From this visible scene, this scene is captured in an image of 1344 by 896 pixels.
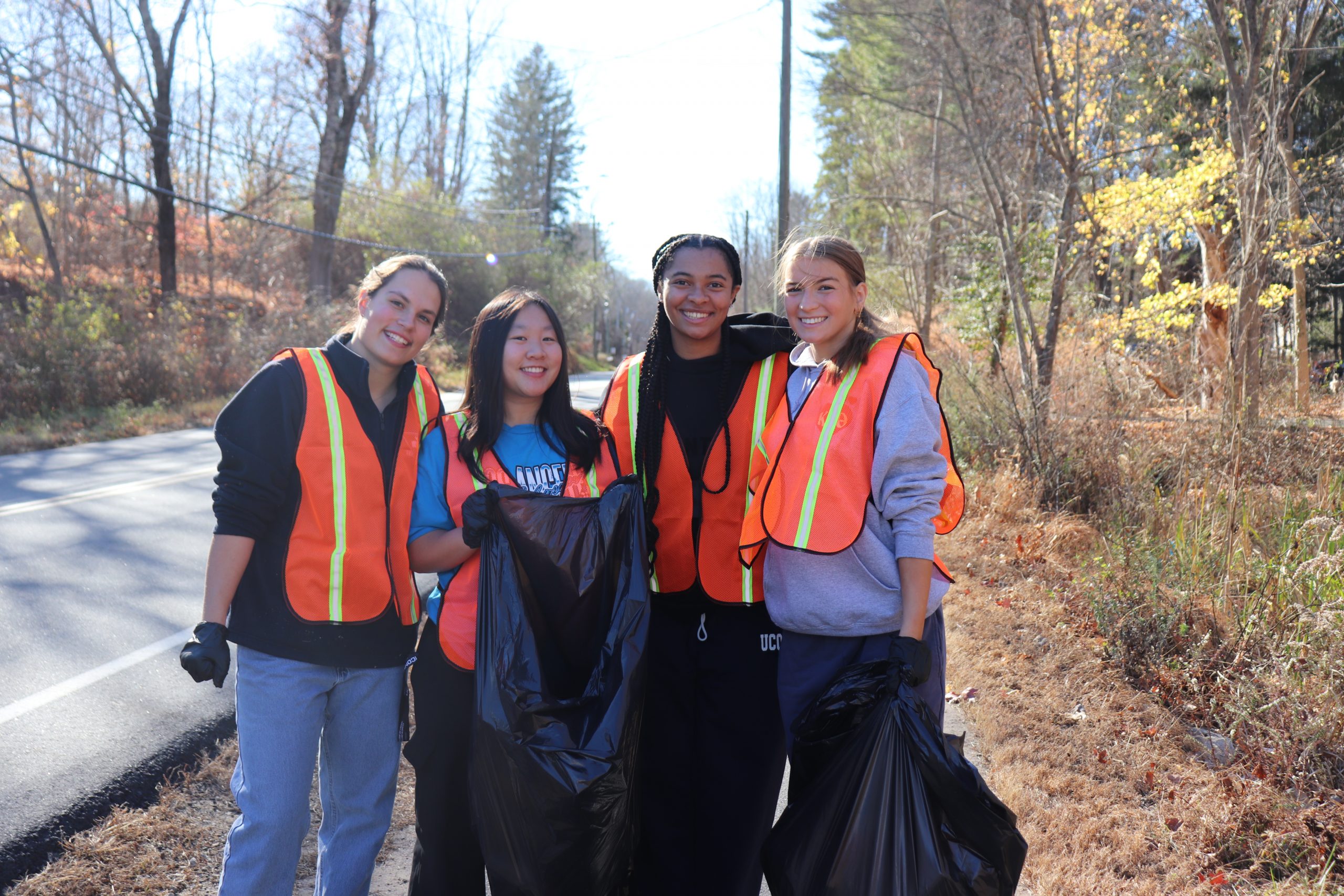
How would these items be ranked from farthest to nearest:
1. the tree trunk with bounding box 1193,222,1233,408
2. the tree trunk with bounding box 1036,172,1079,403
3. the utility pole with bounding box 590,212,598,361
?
the utility pole with bounding box 590,212,598,361
the tree trunk with bounding box 1036,172,1079,403
the tree trunk with bounding box 1193,222,1233,408

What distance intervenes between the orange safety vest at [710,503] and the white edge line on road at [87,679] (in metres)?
2.98

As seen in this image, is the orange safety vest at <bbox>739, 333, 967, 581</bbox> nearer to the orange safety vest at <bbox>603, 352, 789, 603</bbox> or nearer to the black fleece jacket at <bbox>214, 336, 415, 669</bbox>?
the orange safety vest at <bbox>603, 352, 789, 603</bbox>

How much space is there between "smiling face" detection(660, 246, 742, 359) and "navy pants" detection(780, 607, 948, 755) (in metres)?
0.87

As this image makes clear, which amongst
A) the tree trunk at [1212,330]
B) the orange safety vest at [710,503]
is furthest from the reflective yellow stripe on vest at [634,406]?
the tree trunk at [1212,330]

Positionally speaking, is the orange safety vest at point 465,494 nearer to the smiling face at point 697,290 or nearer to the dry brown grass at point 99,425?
the smiling face at point 697,290

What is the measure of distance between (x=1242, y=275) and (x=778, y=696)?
4594 mm

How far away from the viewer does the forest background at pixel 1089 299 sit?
377cm

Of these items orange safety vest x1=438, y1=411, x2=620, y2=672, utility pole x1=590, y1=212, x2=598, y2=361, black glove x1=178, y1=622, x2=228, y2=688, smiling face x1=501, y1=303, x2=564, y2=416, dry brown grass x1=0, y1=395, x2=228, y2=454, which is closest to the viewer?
black glove x1=178, y1=622, x2=228, y2=688

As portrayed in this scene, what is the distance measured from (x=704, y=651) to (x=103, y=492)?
7.93 meters

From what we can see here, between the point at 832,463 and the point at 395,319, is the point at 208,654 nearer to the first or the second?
the point at 395,319

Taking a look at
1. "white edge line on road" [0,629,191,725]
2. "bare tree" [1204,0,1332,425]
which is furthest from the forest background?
"white edge line on road" [0,629,191,725]

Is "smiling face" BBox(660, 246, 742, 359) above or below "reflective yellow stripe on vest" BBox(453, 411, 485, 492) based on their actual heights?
above

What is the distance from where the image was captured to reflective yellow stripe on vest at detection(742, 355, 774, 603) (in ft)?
7.71

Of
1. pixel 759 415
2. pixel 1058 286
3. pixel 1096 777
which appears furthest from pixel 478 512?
pixel 1058 286
